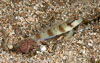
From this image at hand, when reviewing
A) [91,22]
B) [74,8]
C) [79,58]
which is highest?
[74,8]

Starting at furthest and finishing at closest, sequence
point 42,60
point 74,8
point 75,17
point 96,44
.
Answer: point 74,8
point 75,17
point 96,44
point 42,60

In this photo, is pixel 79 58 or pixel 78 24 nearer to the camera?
pixel 79 58

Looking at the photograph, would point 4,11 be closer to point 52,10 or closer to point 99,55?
point 52,10

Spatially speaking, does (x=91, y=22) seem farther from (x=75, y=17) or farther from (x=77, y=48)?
(x=77, y=48)

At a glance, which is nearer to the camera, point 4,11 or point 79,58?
point 79,58

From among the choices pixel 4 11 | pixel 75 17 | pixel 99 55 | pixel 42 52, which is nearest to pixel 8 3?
pixel 4 11

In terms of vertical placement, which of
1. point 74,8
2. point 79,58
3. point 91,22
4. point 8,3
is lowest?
point 79,58

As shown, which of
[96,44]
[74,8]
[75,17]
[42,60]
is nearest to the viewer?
[42,60]

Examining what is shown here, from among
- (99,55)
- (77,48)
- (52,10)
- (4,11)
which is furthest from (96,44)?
(4,11)

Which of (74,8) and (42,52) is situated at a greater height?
(74,8)
